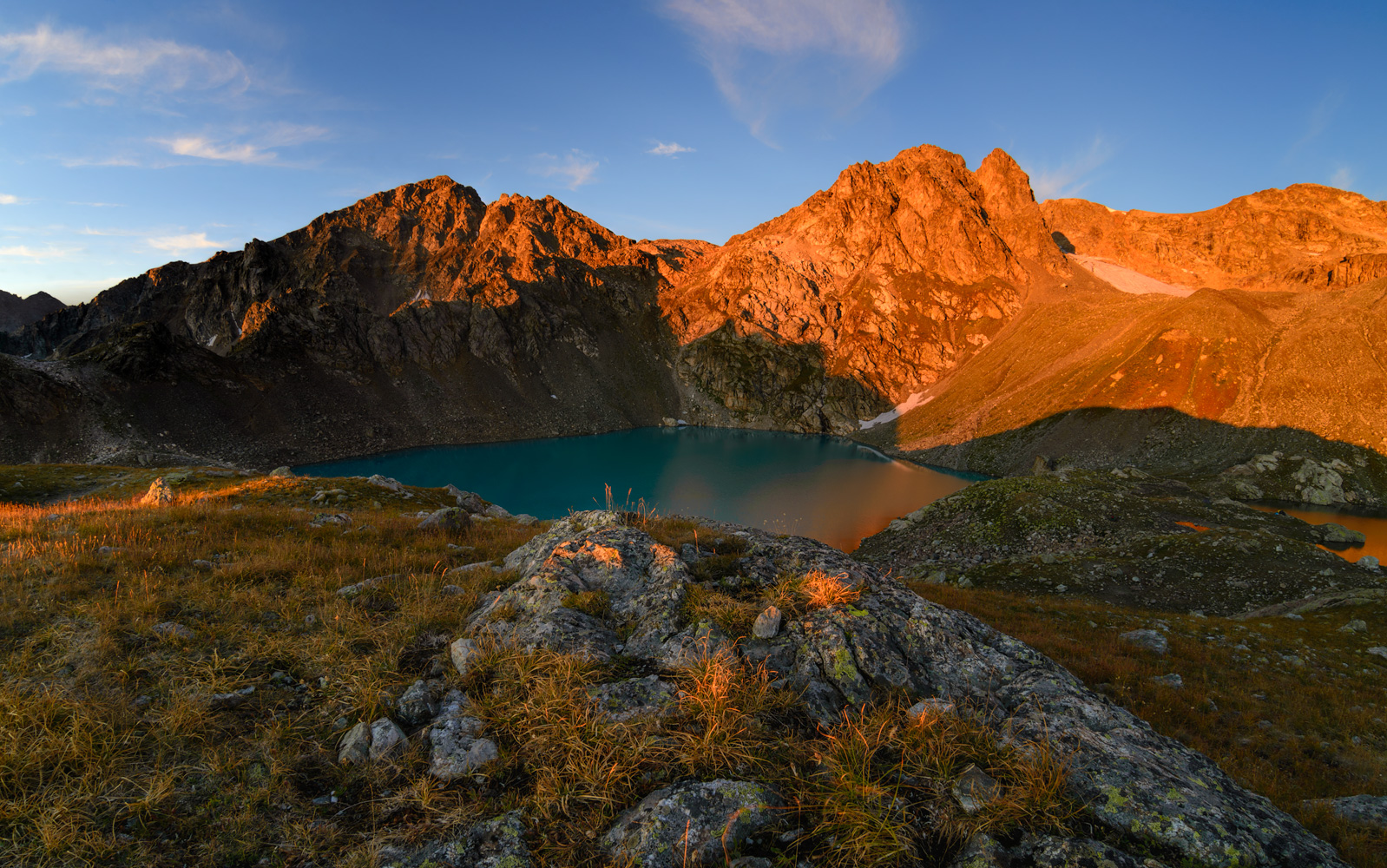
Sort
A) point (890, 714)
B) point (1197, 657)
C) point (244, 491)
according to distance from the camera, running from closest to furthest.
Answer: point (890, 714), point (1197, 657), point (244, 491)

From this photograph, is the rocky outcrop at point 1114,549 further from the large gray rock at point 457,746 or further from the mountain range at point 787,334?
the mountain range at point 787,334

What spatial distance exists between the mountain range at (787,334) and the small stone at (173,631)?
64838 mm

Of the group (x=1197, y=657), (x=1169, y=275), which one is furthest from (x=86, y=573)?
(x=1169, y=275)

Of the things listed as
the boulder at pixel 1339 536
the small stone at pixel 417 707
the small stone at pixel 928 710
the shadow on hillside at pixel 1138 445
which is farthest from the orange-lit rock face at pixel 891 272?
the small stone at pixel 417 707

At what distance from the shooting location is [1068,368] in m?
82.4

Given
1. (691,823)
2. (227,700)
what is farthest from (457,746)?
(227,700)

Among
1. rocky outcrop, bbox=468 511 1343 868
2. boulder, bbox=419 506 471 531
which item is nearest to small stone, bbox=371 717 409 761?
rocky outcrop, bbox=468 511 1343 868

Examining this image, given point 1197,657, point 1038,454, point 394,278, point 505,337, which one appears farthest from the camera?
point 394,278

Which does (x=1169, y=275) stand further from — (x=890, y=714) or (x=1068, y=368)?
(x=890, y=714)

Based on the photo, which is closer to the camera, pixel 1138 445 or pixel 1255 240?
pixel 1138 445

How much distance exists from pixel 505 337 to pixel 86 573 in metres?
119

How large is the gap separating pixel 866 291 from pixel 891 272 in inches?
330

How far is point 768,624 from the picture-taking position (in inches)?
229

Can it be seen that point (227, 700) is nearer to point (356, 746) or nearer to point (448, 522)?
point (356, 746)
